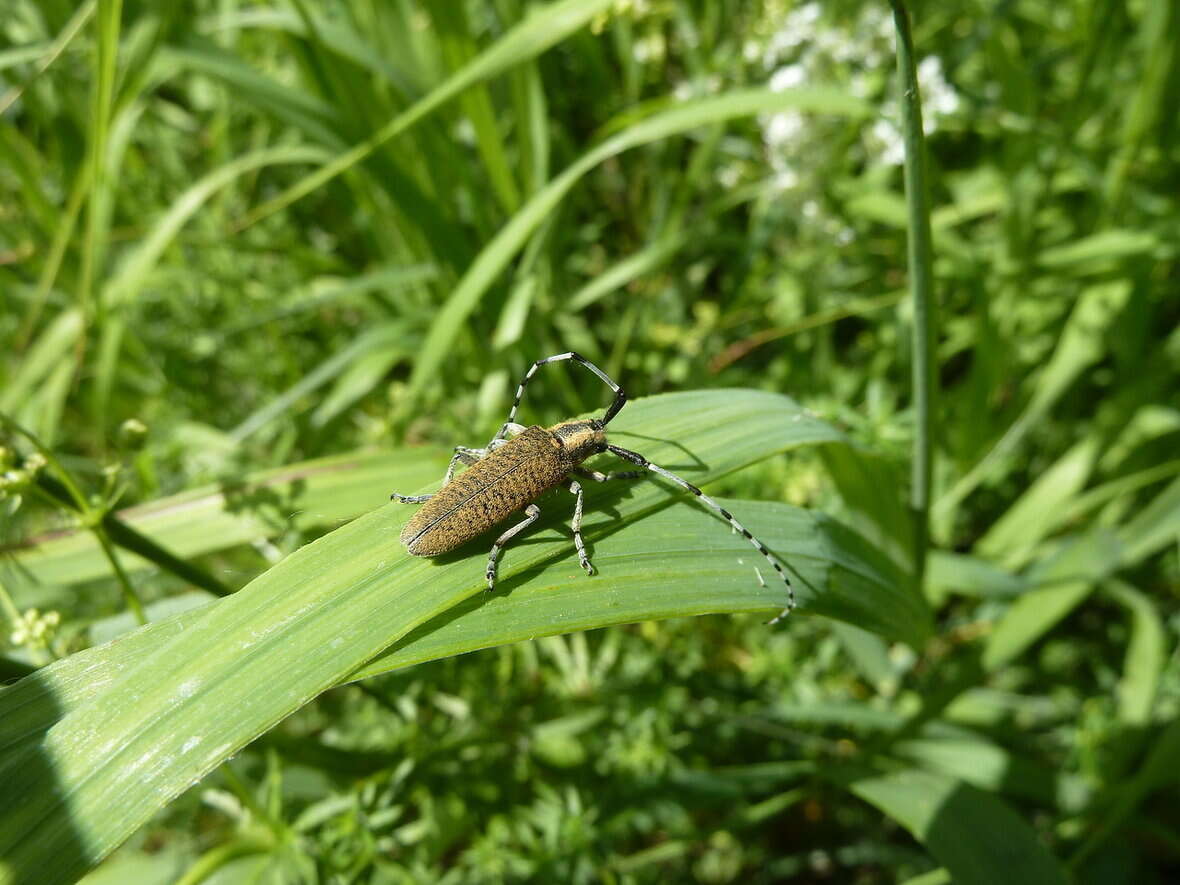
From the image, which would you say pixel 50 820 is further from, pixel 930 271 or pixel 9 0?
pixel 9 0

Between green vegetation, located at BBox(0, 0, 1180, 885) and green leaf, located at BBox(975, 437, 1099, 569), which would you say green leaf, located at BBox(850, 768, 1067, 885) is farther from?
green leaf, located at BBox(975, 437, 1099, 569)

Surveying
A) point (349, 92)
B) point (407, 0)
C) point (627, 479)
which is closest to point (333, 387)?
point (349, 92)

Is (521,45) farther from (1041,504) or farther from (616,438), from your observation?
(1041,504)

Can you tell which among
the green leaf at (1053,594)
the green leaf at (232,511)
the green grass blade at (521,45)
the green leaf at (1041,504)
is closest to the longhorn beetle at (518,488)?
the green leaf at (232,511)

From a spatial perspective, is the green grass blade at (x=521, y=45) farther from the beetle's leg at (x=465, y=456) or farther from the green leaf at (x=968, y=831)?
the green leaf at (x=968, y=831)

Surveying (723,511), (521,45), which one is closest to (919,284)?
Answer: (723,511)
